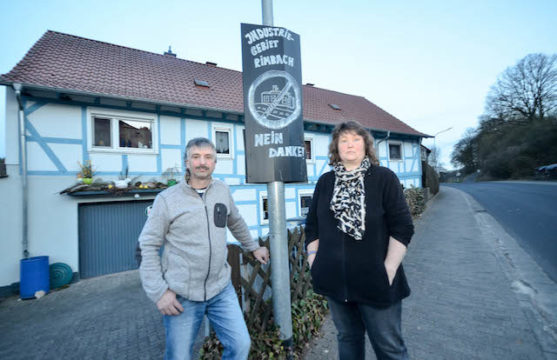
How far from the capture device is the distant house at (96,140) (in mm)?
5895

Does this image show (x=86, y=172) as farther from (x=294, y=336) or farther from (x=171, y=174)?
(x=294, y=336)

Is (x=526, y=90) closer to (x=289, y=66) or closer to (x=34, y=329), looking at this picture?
(x=289, y=66)

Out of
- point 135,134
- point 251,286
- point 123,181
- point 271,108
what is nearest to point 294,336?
point 251,286

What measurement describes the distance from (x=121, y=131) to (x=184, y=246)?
6.81 metres

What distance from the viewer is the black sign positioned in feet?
7.80

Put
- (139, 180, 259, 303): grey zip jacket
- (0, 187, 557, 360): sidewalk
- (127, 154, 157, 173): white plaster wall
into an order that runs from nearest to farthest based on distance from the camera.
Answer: (139, 180, 259, 303): grey zip jacket
(0, 187, 557, 360): sidewalk
(127, 154, 157, 173): white plaster wall

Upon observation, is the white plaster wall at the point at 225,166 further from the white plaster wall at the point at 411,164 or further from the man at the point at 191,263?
the white plaster wall at the point at 411,164

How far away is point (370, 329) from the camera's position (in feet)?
5.22

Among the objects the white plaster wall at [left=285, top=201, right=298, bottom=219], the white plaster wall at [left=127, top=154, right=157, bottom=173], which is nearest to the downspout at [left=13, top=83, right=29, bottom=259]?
the white plaster wall at [left=127, top=154, right=157, bottom=173]

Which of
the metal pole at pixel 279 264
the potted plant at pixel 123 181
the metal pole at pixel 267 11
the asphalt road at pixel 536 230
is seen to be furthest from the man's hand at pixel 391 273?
the potted plant at pixel 123 181

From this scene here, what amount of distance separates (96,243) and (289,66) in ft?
22.7

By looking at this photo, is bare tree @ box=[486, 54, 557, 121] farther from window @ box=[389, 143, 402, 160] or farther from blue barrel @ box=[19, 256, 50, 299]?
blue barrel @ box=[19, 256, 50, 299]

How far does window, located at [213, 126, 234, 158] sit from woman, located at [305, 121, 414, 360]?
7.15 metres

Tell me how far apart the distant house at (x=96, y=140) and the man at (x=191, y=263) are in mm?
6025
